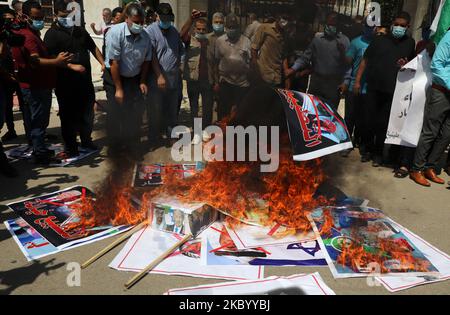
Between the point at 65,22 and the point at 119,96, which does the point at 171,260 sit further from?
the point at 65,22

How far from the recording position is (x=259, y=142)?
480 cm

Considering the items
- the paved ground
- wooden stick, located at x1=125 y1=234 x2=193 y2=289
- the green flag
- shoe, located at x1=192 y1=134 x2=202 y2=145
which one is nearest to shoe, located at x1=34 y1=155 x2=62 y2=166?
the paved ground

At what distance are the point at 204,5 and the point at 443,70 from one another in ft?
25.6

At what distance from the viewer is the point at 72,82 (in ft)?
18.5

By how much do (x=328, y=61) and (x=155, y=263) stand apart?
183 inches

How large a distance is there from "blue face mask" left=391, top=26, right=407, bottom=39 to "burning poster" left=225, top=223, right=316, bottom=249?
3451 mm

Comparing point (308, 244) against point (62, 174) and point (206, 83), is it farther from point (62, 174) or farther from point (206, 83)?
point (206, 83)

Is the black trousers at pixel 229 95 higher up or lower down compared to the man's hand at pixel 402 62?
lower down

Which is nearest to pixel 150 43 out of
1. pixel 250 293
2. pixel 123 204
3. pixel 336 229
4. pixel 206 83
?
pixel 206 83

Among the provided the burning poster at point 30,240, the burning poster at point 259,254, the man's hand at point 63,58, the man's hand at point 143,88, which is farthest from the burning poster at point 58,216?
the man's hand at point 143,88

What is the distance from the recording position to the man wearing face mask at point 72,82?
5336mm

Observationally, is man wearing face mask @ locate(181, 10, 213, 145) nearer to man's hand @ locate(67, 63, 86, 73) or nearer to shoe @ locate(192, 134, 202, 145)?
shoe @ locate(192, 134, 202, 145)

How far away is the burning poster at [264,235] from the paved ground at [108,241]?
0.39 meters

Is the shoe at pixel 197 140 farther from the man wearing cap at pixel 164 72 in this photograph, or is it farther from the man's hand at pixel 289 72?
the man's hand at pixel 289 72
